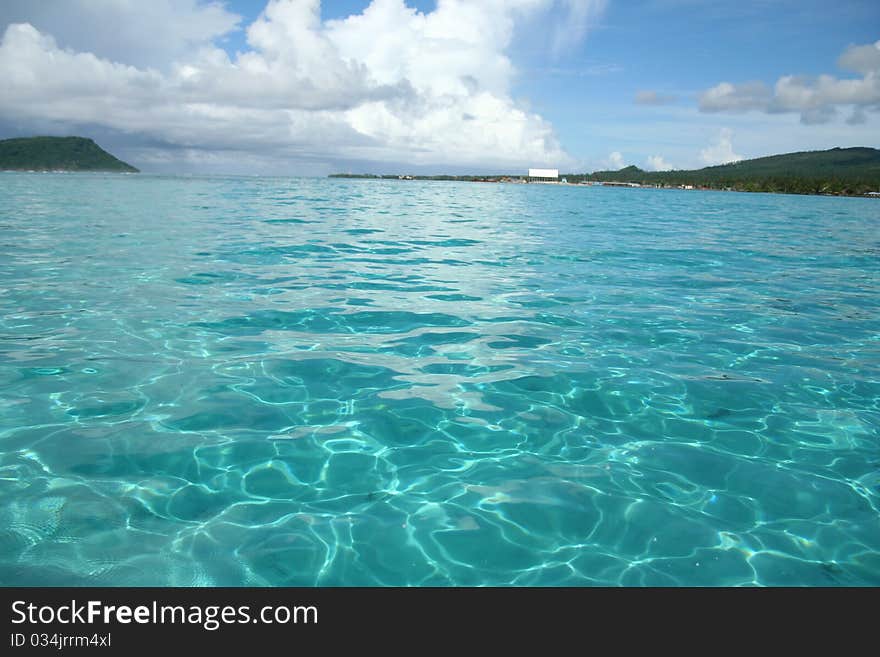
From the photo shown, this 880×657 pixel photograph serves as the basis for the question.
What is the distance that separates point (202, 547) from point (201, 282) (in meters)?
9.10

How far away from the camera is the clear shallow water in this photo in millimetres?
4082

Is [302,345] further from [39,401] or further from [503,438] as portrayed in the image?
[503,438]

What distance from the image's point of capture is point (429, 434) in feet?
18.9

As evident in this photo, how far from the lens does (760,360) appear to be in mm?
8156

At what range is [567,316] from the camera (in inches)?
400

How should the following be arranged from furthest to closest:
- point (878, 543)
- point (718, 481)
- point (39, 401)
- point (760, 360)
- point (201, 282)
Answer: point (201, 282)
point (760, 360)
point (39, 401)
point (718, 481)
point (878, 543)

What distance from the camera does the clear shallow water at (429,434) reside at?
4082mm

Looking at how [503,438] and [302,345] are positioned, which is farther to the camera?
[302,345]
